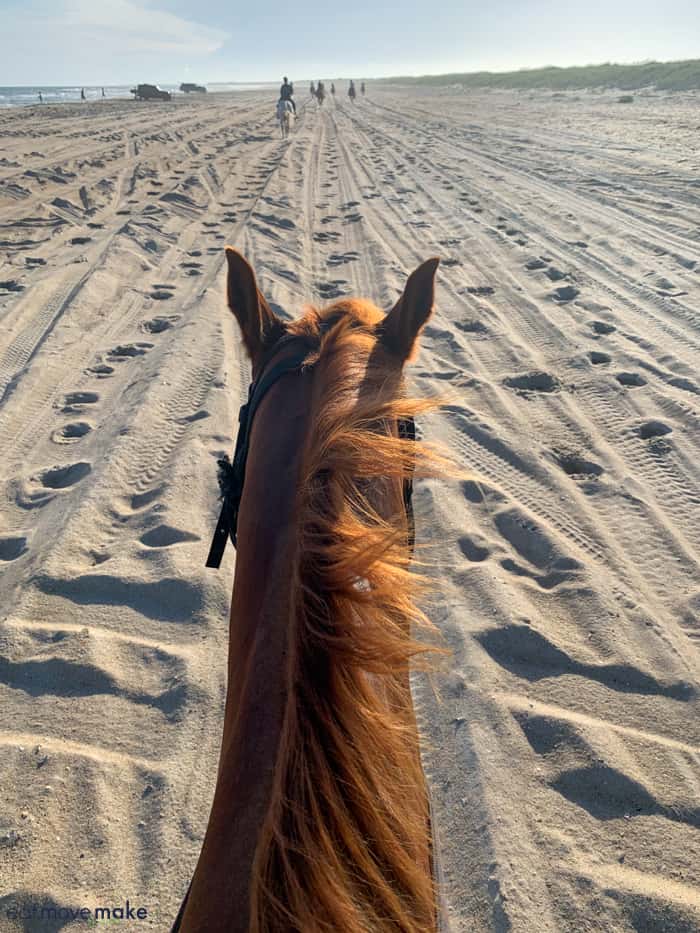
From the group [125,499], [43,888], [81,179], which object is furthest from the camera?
[81,179]

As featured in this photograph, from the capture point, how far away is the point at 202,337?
5.28 metres

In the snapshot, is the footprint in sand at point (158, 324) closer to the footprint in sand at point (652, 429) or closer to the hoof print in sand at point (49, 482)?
the hoof print in sand at point (49, 482)

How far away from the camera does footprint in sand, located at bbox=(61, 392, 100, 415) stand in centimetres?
431

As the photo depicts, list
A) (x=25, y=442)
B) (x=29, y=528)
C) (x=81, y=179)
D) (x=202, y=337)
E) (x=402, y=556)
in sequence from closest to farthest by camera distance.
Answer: (x=402, y=556)
(x=29, y=528)
(x=25, y=442)
(x=202, y=337)
(x=81, y=179)

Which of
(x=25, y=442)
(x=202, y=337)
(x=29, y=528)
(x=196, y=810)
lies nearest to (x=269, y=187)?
(x=202, y=337)

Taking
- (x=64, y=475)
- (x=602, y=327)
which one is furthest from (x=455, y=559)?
(x=602, y=327)

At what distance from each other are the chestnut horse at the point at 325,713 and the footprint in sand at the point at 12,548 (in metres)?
2.45

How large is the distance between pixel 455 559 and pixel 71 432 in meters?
2.83

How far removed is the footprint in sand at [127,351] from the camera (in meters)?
5.12

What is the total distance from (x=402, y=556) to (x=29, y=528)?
9.71 ft

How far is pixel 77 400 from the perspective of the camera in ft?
14.6

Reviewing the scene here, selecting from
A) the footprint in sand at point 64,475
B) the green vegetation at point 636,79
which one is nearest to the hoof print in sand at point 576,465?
the footprint in sand at point 64,475

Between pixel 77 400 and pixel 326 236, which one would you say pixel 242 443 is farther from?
pixel 326 236

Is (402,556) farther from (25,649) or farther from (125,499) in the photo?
(125,499)
